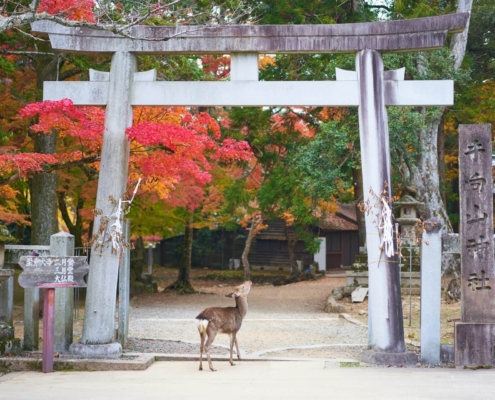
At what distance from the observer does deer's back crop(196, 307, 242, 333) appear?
998cm

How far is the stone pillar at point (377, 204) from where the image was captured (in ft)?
34.2

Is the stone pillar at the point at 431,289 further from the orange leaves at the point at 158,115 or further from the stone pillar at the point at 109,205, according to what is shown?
the orange leaves at the point at 158,115

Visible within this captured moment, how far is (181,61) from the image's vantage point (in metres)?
16.8

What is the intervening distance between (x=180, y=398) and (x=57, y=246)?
3903 millimetres

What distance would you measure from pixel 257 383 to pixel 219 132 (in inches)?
241

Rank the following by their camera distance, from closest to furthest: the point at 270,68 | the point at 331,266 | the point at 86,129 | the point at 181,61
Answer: the point at 86,129 → the point at 181,61 → the point at 270,68 → the point at 331,266

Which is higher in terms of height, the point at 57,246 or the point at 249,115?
the point at 249,115

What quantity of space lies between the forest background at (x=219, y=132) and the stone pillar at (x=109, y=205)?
11.2 inches

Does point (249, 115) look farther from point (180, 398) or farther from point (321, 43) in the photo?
point (180, 398)

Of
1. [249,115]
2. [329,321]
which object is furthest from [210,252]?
[329,321]

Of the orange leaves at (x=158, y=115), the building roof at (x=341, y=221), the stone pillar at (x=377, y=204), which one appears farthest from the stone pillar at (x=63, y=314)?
the building roof at (x=341, y=221)

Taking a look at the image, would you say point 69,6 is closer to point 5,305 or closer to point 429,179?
point 5,305

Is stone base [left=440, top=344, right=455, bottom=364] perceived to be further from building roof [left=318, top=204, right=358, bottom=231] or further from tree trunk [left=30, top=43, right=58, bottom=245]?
building roof [left=318, top=204, right=358, bottom=231]

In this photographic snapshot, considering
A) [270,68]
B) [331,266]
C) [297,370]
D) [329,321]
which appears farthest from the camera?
[331,266]
